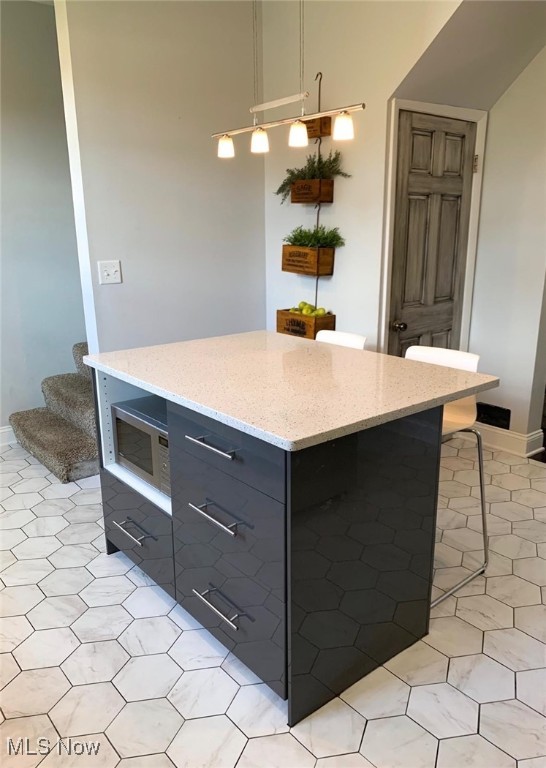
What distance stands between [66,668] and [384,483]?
1.24 meters

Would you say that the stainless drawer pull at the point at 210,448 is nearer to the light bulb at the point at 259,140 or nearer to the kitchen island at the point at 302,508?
the kitchen island at the point at 302,508

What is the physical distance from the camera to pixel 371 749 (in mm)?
1562

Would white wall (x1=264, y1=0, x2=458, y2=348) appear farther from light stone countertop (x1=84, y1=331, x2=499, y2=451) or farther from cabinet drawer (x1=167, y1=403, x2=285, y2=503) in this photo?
cabinet drawer (x1=167, y1=403, x2=285, y2=503)

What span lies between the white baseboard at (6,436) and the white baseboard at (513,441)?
3236mm

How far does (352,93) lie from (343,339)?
1509mm

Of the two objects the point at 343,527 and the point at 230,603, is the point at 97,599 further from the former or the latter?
the point at 343,527

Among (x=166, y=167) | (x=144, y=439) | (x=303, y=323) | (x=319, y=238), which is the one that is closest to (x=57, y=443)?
(x=144, y=439)

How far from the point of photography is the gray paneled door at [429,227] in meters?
3.18

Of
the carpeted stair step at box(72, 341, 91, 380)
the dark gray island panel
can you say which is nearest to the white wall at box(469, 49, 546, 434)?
the dark gray island panel

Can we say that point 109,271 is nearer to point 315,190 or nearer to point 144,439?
point 315,190

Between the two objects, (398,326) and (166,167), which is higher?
(166,167)

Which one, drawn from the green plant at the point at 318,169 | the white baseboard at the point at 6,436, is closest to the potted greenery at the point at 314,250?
the green plant at the point at 318,169

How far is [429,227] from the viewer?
11.1ft

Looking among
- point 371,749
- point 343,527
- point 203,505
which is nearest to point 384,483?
point 343,527
